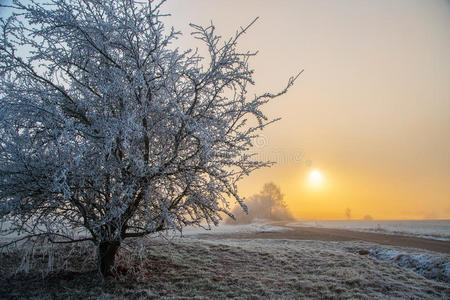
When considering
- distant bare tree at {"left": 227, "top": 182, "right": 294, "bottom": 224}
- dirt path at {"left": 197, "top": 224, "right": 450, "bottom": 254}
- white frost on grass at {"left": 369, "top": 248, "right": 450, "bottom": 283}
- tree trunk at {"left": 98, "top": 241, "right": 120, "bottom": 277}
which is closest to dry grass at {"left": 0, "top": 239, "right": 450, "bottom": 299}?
tree trunk at {"left": 98, "top": 241, "right": 120, "bottom": 277}

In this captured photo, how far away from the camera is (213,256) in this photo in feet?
33.8

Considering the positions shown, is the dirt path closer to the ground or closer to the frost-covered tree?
the ground

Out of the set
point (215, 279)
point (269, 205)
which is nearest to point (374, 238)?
point (215, 279)

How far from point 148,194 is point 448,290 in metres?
9.30

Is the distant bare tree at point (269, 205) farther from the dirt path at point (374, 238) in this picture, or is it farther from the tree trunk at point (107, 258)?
the tree trunk at point (107, 258)

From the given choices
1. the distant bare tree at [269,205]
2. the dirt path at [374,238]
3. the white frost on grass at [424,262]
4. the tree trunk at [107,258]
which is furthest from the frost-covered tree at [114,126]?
the distant bare tree at [269,205]

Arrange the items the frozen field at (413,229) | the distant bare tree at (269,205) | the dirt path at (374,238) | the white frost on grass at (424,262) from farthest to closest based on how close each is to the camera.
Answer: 1. the distant bare tree at (269,205)
2. the frozen field at (413,229)
3. the dirt path at (374,238)
4. the white frost on grass at (424,262)

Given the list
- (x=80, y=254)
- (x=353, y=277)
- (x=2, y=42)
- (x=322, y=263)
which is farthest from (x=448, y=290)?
(x=2, y=42)

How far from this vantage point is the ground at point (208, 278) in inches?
256

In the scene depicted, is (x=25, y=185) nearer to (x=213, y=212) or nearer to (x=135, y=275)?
(x=135, y=275)

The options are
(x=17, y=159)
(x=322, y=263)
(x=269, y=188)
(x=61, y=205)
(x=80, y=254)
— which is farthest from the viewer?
(x=269, y=188)

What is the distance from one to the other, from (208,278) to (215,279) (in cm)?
23

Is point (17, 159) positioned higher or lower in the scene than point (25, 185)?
higher

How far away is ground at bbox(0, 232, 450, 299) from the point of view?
6496 mm
